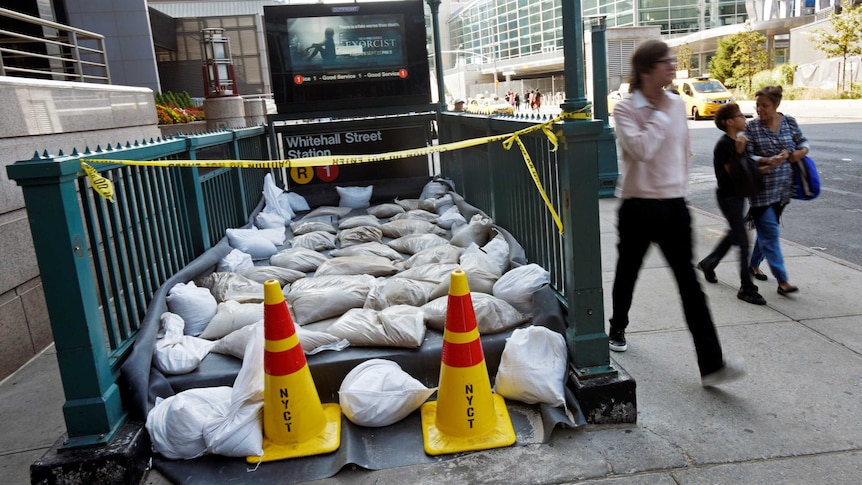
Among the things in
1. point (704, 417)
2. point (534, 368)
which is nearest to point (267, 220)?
point (534, 368)

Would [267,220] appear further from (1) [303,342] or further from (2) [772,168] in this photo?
(2) [772,168]

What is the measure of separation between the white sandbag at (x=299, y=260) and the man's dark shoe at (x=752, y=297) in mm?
3542

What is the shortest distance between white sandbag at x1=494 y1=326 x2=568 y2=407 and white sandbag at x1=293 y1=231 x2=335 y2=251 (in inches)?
136

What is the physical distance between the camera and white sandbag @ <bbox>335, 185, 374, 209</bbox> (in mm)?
9648

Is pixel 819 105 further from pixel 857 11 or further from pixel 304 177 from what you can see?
pixel 304 177

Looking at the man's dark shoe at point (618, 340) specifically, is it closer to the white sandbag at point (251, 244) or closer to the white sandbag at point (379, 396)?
the white sandbag at point (379, 396)

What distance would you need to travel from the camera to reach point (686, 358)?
429 cm

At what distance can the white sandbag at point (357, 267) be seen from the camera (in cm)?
548

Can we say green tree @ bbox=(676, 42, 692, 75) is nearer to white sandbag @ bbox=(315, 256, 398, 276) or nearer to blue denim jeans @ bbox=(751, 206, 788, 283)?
blue denim jeans @ bbox=(751, 206, 788, 283)

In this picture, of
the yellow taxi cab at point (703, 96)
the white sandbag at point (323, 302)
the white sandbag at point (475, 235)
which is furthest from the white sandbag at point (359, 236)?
the yellow taxi cab at point (703, 96)

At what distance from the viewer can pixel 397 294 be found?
4695 mm

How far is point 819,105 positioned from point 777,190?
30.0 m

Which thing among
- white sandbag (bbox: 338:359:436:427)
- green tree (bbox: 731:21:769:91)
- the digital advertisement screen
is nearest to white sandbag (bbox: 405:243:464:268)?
white sandbag (bbox: 338:359:436:427)

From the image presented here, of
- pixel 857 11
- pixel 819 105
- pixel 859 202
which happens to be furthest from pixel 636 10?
pixel 859 202
